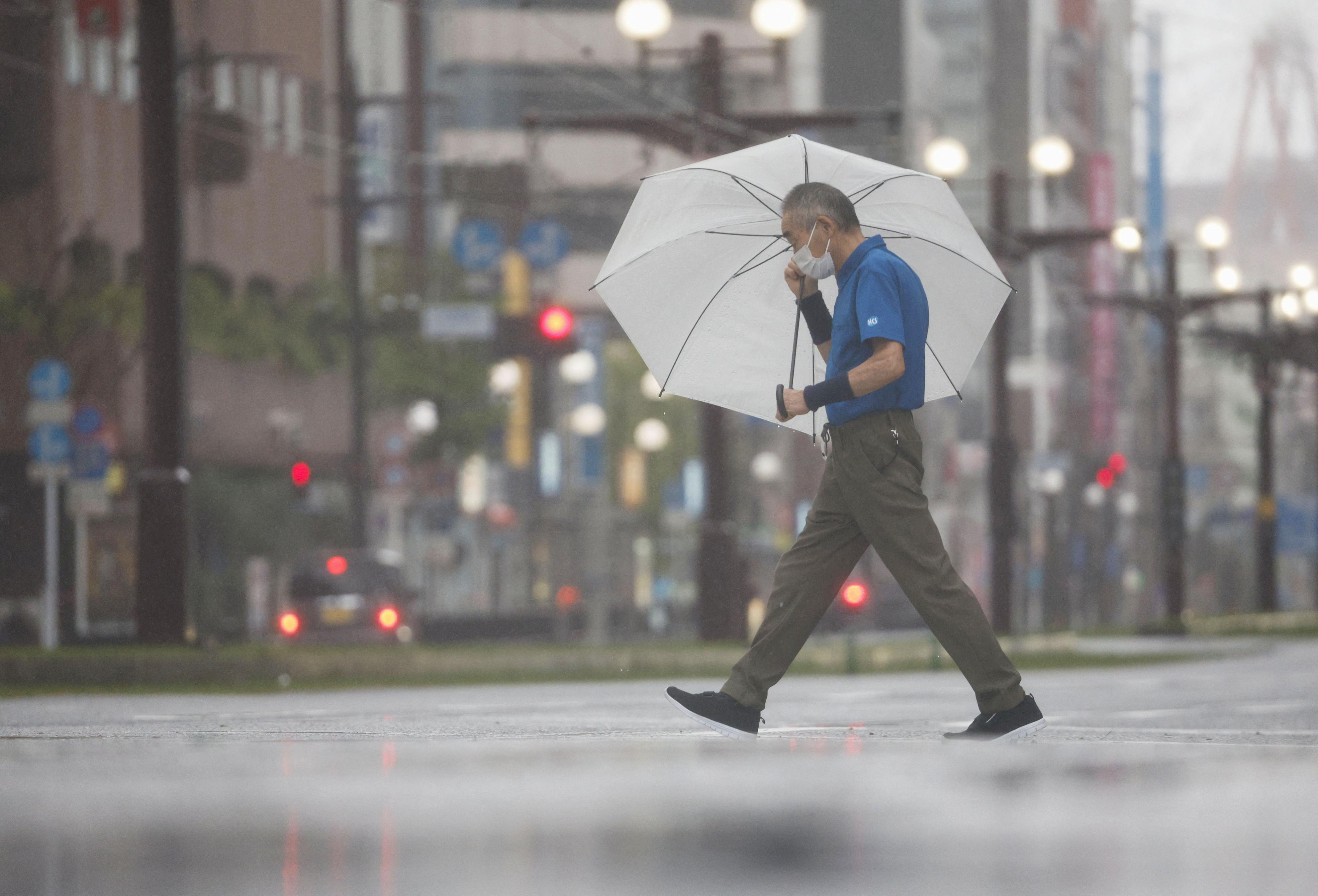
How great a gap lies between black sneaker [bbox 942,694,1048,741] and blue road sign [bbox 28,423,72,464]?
1980 cm

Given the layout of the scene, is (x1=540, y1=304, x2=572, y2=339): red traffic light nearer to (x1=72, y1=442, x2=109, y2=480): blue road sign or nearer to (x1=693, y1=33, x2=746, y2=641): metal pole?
(x1=693, y1=33, x2=746, y2=641): metal pole

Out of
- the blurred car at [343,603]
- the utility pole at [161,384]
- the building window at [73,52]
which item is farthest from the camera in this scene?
the building window at [73,52]

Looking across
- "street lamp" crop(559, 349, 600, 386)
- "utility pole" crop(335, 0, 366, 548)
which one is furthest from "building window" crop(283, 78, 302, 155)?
"street lamp" crop(559, 349, 600, 386)

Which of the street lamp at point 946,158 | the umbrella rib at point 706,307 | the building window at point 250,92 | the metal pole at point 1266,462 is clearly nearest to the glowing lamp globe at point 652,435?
the building window at point 250,92

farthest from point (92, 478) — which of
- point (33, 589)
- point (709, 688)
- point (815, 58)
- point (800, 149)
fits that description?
point (815, 58)

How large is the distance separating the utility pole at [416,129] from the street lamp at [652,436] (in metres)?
8.02

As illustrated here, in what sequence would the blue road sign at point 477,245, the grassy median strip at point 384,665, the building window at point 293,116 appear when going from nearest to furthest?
the grassy median strip at point 384,665 → the blue road sign at point 477,245 → the building window at point 293,116

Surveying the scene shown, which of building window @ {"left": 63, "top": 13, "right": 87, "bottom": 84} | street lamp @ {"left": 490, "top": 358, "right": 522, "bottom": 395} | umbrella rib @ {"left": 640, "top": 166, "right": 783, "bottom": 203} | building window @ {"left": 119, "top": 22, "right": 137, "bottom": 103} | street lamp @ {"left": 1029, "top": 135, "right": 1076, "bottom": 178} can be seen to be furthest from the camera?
street lamp @ {"left": 490, "top": 358, "right": 522, "bottom": 395}

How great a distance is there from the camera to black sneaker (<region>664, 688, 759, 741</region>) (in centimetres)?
775

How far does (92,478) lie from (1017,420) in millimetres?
→ 70967

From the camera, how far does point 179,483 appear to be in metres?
16.7

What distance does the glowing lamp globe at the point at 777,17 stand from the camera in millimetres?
21875

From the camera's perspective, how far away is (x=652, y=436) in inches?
2493

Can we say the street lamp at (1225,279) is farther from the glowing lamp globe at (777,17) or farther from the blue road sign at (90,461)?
the blue road sign at (90,461)
